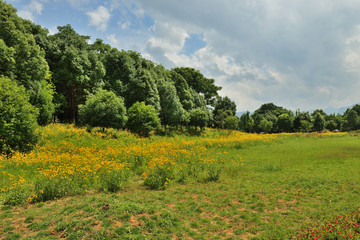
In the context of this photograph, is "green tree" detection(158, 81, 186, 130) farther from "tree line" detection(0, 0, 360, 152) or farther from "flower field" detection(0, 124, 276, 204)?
"flower field" detection(0, 124, 276, 204)

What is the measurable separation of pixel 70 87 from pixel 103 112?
1261 cm

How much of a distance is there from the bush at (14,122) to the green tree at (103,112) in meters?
9.47

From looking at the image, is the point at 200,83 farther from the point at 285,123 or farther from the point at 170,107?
the point at 285,123

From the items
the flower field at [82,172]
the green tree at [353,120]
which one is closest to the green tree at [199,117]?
the flower field at [82,172]

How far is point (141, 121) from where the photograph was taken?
87.4 feet

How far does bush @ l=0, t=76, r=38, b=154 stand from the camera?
11.2 m

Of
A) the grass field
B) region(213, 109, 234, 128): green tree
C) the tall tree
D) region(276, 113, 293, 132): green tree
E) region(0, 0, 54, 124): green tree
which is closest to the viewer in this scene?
the grass field

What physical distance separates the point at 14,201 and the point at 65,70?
2429 cm

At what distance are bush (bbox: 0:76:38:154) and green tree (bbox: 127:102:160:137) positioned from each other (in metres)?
14.3

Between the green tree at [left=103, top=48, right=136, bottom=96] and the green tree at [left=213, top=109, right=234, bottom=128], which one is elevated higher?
the green tree at [left=103, top=48, right=136, bottom=96]

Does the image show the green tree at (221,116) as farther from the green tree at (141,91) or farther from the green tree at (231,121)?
the green tree at (141,91)

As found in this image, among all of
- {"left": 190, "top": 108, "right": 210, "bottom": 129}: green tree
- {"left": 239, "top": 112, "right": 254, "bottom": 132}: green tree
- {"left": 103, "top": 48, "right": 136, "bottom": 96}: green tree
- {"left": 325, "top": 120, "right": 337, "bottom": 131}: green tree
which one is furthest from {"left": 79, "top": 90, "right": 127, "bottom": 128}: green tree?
{"left": 325, "top": 120, "right": 337, "bottom": 131}: green tree

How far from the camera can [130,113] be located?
27.4m

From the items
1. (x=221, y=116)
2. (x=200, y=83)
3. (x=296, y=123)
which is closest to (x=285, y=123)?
(x=296, y=123)
